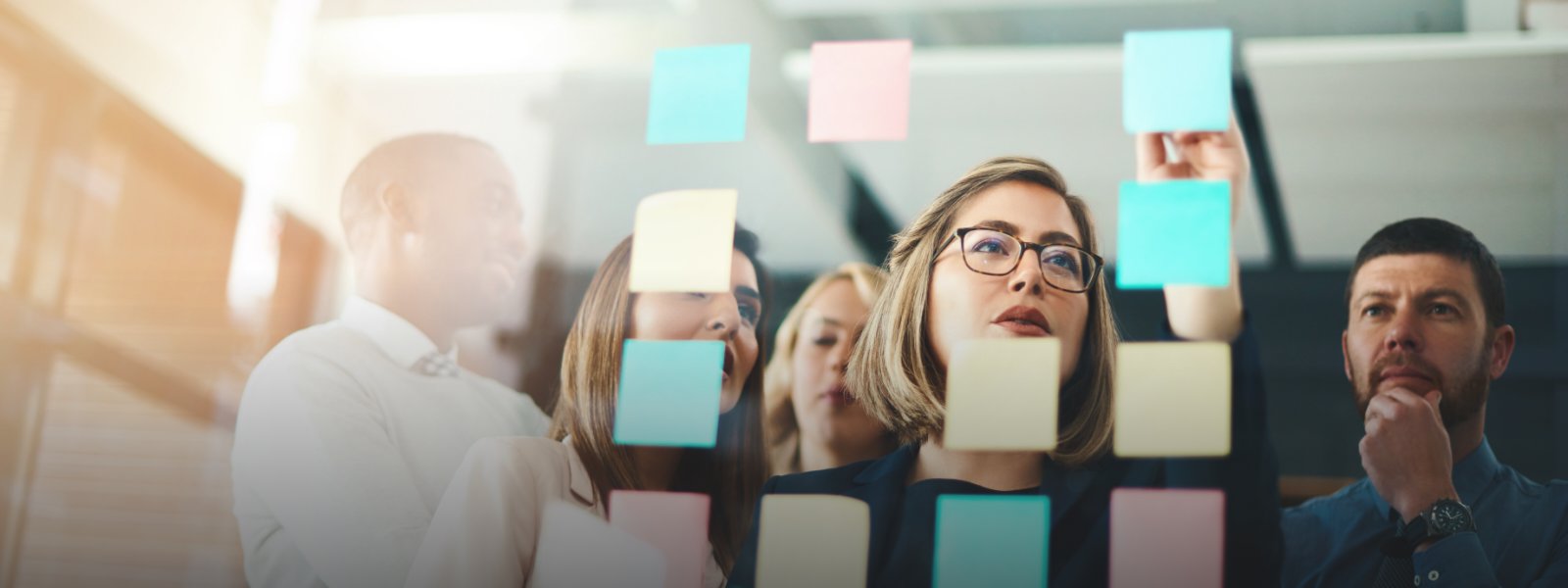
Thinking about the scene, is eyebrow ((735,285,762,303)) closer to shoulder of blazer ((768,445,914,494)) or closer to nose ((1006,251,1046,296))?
shoulder of blazer ((768,445,914,494))

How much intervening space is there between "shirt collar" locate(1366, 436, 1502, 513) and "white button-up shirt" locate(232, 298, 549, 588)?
1101 mm

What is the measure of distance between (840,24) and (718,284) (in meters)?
0.46

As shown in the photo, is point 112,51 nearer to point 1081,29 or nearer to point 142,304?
point 142,304

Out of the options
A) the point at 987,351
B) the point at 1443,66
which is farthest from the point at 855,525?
the point at 1443,66

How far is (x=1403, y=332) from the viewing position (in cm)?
143

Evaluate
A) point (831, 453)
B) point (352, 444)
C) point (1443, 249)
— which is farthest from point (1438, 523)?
point (352, 444)

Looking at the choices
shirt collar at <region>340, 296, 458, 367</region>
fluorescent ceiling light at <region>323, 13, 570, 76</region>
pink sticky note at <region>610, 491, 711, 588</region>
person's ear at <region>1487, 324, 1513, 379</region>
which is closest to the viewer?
person's ear at <region>1487, 324, 1513, 379</region>

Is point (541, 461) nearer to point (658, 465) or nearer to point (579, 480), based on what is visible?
point (579, 480)


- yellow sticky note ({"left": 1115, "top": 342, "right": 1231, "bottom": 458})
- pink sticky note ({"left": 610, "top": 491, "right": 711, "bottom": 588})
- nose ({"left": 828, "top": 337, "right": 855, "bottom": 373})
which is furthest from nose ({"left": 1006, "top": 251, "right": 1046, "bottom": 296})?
pink sticky note ({"left": 610, "top": 491, "right": 711, "bottom": 588})

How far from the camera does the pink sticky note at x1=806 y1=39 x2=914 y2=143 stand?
5.34 feet

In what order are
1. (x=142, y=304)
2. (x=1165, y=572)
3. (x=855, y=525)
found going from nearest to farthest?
1. (x=1165, y=572)
2. (x=855, y=525)
3. (x=142, y=304)

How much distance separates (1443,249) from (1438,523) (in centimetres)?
34

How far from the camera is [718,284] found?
1.62 metres

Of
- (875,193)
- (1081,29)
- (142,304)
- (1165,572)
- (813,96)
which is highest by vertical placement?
(1081,29)
